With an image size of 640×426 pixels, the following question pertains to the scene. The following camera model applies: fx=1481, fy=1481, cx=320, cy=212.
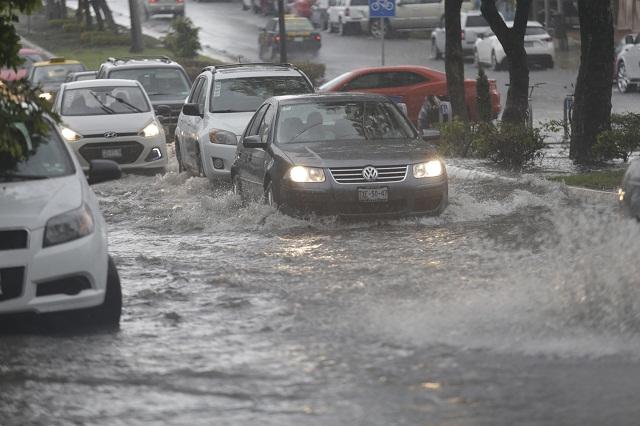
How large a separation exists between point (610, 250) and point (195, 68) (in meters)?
35.7

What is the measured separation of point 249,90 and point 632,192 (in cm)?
1085

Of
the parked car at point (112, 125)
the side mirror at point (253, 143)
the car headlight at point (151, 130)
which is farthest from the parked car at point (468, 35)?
the side mirror at point (253, 143)

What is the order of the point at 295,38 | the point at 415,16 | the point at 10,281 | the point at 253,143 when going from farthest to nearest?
the point at 415,16
the point at 295,38
the point at 253,143
the point at 10,281

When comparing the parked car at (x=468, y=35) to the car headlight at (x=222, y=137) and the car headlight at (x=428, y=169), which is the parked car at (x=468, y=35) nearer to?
the car headlight at (x=222, y=137)

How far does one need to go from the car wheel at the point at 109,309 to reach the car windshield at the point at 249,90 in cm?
1128

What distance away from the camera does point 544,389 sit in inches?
305

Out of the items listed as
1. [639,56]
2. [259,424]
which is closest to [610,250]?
[259,424]

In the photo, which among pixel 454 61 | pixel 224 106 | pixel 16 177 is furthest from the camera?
pixel 454 61

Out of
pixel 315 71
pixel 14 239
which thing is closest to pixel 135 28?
pixel 315 71

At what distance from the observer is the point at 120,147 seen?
74.2 ft

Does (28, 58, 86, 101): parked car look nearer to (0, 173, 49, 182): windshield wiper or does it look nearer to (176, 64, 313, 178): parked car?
(176, 64, 313, 178): parked car

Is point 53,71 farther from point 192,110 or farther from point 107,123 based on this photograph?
point 192,110

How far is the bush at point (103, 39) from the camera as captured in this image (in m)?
59.8

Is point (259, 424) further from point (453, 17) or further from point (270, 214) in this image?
point (453, 17)
